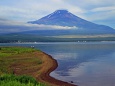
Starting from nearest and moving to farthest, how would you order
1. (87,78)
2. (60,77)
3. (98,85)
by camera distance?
(98,85), (87,78), (60,77)

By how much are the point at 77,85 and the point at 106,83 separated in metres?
3.08

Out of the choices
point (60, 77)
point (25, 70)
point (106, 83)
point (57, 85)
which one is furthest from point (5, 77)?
point (25, 70)

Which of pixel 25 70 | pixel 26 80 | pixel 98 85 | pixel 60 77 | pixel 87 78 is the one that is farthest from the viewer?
pixel 25 70

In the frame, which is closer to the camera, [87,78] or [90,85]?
[90,85]

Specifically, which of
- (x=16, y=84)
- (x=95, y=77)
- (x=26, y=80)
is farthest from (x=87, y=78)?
(x=16, y=84)

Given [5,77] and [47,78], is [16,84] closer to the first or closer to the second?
[5,77]

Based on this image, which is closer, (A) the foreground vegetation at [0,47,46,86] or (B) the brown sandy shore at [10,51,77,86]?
(A) the foreground vegetation at [0,47,46,86]

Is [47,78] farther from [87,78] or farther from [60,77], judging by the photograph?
[87,78]

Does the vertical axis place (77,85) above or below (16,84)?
below

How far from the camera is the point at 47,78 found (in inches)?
1323

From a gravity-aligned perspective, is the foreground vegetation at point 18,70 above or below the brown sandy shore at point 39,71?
above

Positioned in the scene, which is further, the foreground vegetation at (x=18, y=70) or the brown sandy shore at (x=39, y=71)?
the brown sandy shore at (x=39, y=71)

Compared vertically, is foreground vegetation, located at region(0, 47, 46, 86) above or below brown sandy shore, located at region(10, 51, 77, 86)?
above

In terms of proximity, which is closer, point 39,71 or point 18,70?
point 39,71
